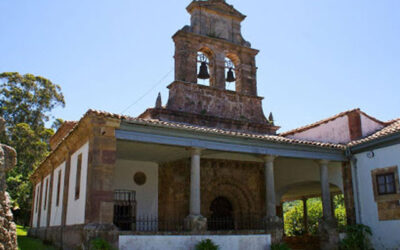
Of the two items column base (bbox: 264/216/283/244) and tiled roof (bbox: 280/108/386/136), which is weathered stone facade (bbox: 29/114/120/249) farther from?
tiled roof (bbox: 280/108/386/136)

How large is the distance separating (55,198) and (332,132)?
11157 mm

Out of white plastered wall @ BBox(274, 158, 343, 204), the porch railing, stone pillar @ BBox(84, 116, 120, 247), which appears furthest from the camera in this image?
white plastered wall @ BBox(274, 158, 343, 204)

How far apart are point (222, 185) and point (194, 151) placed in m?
3.84

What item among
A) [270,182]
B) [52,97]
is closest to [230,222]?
[270,182]

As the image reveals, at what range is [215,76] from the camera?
15.7m

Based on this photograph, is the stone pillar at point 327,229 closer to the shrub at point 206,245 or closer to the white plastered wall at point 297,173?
the white plastered wall at point 297,173

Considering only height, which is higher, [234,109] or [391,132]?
[234,109]

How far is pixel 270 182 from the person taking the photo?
12688mm

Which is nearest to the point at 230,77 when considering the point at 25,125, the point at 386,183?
the point at 386,183

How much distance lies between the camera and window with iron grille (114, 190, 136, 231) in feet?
46.4

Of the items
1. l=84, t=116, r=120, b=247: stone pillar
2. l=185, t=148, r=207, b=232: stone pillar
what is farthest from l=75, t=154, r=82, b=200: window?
l=185, t=148, r=207, b=232: stone pillar

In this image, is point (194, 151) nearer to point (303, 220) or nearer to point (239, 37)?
point (239, 37)

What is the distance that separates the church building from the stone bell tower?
0.05 meters

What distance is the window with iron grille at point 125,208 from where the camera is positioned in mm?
14156
